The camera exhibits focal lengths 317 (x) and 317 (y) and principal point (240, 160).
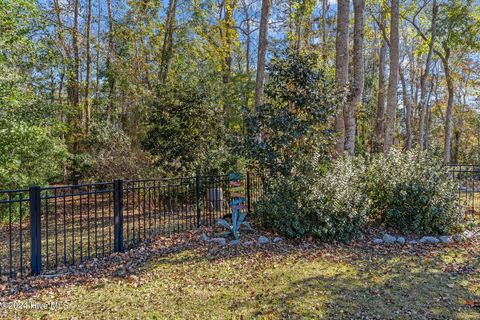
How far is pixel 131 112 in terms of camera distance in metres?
13.3

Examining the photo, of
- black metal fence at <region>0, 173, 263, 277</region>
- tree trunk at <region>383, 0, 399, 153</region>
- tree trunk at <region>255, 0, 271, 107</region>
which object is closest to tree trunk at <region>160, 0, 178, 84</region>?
tree trunk at <region>255, 0, 271, 107</region>

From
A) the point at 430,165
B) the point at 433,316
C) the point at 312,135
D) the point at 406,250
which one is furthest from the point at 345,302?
the point at 430,165

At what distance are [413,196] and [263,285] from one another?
349 cm

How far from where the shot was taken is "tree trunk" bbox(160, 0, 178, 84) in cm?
1283

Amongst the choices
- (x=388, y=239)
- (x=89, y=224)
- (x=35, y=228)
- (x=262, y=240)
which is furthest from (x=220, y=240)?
(x=89, y=224)

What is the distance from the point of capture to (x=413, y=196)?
18.3ft

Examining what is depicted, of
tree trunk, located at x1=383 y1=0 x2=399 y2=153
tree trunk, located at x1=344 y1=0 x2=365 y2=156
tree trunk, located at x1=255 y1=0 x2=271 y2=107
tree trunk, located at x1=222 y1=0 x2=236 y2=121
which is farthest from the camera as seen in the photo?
tree trunk, located at x1=222 y1=0 x2=236 y2=121

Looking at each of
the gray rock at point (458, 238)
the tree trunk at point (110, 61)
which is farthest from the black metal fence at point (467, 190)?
the tree trunk at point (110, 61)

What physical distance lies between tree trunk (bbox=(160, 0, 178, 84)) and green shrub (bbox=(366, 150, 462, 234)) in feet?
31.4

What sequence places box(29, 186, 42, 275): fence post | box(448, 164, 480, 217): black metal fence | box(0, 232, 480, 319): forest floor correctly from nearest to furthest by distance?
box(0, 232, 480, 319): forest floor, box(29, 186, 42, 275): fence post, box(448, 164, 480, 217): black metal fence

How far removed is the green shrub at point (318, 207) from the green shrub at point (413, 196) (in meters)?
0.63

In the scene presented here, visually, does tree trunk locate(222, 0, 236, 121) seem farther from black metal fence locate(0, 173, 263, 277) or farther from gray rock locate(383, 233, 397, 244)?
gray rock locate(383, 233, 397, 244)

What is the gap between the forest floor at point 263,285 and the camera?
309 cm

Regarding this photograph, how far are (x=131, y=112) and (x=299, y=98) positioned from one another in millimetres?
9335
